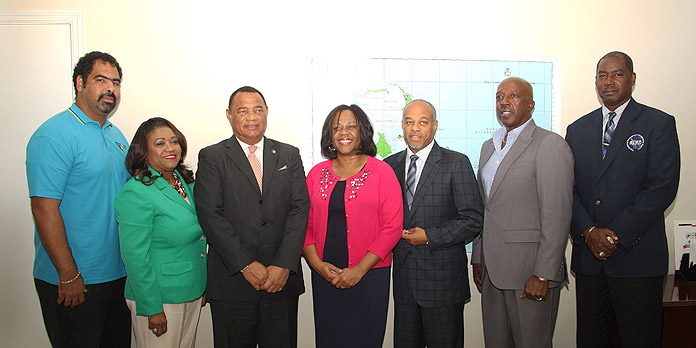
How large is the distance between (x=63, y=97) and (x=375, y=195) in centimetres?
226

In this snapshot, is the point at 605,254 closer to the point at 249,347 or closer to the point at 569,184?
the point at 569,184

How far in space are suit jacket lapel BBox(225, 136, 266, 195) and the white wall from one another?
2.36ft

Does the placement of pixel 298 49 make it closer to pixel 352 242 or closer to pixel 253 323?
pixel 352 242

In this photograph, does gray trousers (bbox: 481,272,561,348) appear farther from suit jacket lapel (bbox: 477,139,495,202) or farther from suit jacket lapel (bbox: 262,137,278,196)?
suit jacket lapel (bbox: 262,137,278,196)

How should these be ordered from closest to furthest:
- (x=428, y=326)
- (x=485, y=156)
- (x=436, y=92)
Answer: (x=428, y=326) < (x=485, y=156) < (x=436, y=92)

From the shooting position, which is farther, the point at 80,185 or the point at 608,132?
the point at 608,132

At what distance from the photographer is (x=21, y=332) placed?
2770 millimetres

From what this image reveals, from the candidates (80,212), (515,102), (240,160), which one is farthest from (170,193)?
(515,102)

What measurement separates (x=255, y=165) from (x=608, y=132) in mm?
2016

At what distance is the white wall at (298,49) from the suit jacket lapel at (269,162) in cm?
66

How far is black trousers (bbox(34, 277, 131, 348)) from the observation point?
2.01 metres

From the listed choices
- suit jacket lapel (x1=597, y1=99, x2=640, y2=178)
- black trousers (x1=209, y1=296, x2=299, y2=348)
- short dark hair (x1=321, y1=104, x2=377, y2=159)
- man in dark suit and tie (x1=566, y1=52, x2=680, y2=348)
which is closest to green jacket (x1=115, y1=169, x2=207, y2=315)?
black trousers (x1=209, y1=296, x2=299, y2=348)

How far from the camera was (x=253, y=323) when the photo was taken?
6.94 ft

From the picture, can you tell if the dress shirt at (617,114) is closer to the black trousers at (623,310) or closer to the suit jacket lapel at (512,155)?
the suit jacket lapel at (512,155)
